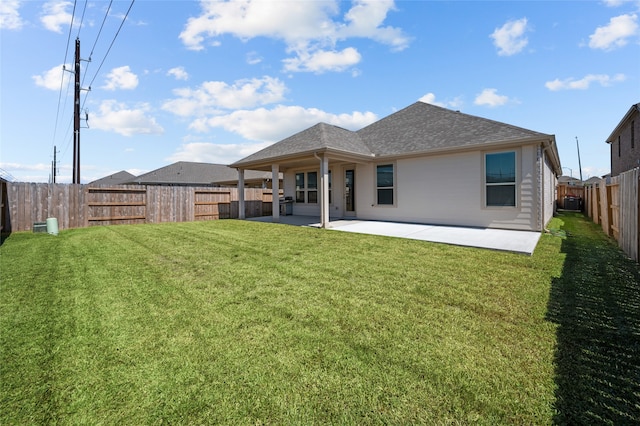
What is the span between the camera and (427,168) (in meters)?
11.0

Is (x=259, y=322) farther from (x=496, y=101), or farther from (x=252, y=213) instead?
(x=496, y=101)

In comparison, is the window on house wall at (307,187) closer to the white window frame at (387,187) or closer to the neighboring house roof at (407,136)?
the neighboring house roof at (407,136)

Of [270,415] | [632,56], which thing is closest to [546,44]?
[632,56]

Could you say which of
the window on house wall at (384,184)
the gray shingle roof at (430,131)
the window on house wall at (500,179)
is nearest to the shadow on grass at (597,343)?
the window on house wall at (500,179)

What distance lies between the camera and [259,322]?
125 inches

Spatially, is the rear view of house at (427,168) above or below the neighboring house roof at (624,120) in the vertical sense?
below

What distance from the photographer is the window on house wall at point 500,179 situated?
923 cm

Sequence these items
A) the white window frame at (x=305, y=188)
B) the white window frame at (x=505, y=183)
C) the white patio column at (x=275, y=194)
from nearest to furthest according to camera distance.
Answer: the white window frame at (x=505, y=183) < the white patio column at (x=275, y=194) < the white window frame at (x=305, y=188)

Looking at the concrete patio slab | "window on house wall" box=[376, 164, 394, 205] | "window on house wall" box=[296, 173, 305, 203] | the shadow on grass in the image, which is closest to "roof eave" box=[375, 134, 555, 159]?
"window on house wall" box=[376, 164, 394, 205]

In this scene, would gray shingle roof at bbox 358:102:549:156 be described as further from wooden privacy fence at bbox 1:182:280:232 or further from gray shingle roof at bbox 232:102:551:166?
wooden privacy fence at bbox 1:182:280:232

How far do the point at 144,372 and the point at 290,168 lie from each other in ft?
45.2

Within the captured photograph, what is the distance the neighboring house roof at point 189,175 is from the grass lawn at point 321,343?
76.1ft

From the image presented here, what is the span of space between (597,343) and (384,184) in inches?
385

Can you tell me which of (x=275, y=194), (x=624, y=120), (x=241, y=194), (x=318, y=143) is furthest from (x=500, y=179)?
(x=624, y=120)
